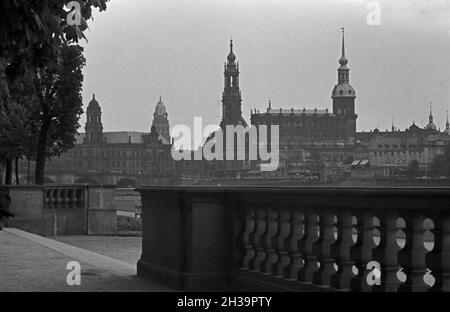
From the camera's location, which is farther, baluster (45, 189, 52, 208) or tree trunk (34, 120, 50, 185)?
tree trunk (34, 120, 50, 185)

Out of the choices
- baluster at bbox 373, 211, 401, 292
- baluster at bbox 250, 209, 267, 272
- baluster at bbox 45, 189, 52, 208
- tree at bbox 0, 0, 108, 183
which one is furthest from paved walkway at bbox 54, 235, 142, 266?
baluster at bbox 373, 211, 401, 292

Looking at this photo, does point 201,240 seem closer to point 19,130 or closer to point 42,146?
point 42,146

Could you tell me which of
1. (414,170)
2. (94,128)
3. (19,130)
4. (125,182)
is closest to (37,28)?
(19,130)

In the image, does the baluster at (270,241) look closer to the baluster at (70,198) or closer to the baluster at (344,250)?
the baluster at (344,250)

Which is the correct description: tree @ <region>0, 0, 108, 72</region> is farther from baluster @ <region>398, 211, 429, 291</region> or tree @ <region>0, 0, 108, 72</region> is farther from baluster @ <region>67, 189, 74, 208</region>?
baluster @ <region>67, 189, 74, 208</region>

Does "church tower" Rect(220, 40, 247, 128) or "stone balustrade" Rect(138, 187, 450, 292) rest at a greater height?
"church tower" Rect(220, 40, 247, 128)

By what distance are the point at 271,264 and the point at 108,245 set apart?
66.2 feet

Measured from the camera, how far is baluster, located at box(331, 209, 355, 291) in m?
7.57

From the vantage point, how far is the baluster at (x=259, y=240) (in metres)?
9.28

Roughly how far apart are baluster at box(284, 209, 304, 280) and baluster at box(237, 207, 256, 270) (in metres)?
0.88

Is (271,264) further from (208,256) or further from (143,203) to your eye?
(143,203)

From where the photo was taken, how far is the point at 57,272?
1240cm

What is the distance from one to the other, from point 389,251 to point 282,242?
6.66ft

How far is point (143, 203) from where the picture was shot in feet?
38.7
